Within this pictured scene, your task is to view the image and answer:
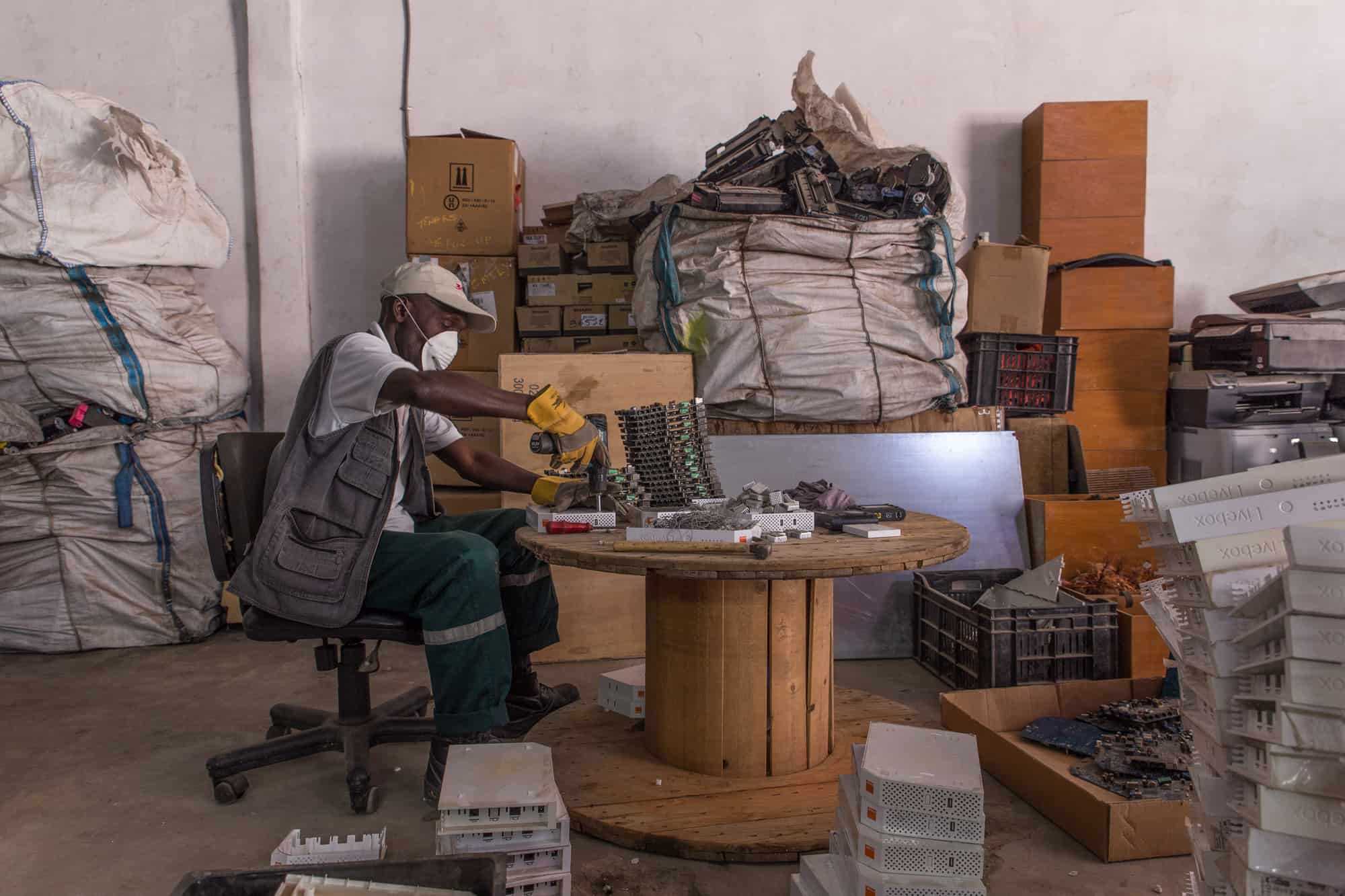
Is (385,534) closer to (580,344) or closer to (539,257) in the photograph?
(580,344)

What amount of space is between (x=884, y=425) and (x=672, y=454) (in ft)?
5.83

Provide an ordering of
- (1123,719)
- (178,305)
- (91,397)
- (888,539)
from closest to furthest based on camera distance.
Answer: (888,539) < (1123,719) < (91,397) < (178,305)

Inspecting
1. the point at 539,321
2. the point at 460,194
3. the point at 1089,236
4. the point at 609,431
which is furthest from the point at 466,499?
the point at 1089,236

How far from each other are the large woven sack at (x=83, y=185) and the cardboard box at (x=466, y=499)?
1533 mm

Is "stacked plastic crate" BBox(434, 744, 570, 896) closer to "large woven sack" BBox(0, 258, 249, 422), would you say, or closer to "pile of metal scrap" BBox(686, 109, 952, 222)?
"pile of metal scrap" BBox(686, 109, 952, 222)

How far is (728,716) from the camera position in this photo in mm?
2520

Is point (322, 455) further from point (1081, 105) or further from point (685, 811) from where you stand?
point (1081, 105)

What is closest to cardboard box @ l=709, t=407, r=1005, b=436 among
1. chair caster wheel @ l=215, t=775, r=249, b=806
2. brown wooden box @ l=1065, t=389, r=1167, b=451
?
brown wooden box @ l=1065, t=389, r=1167, b=451

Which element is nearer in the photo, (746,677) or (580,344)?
(746,677)

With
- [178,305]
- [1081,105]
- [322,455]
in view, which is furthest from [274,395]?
[1081,105]

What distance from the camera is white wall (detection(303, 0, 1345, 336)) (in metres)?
4.88

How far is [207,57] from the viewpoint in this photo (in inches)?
187

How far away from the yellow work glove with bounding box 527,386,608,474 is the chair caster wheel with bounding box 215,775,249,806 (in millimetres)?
1241

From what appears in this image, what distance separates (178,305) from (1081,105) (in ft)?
14.2
